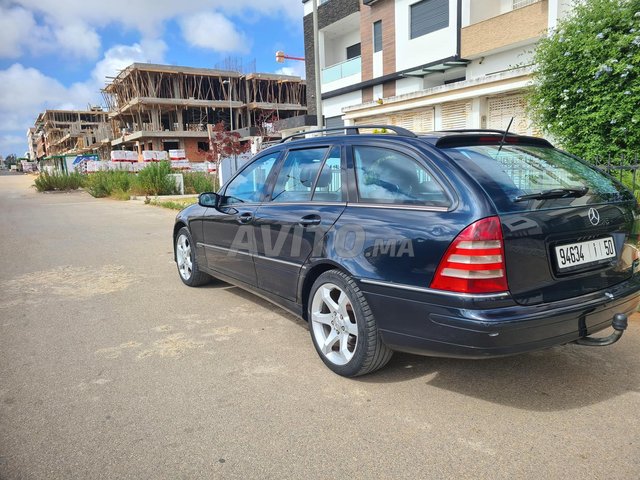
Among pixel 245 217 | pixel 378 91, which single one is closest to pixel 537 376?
pixel 245 217

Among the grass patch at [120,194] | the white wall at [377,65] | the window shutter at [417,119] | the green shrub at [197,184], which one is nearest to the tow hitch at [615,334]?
the window shutter at [417,119]

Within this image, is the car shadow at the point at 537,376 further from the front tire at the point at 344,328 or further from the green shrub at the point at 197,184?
the green shrub at the point at 197,184

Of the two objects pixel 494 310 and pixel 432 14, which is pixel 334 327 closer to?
pixel 494 310

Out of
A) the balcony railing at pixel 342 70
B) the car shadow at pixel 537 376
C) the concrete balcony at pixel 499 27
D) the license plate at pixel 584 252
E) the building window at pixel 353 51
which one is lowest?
the car shadow at pixel 537 376

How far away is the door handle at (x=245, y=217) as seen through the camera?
422 cm

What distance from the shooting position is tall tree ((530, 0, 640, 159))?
7832 millimetres

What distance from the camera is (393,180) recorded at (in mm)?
3084

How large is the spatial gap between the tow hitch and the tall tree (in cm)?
651

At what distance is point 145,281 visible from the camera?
6086mm

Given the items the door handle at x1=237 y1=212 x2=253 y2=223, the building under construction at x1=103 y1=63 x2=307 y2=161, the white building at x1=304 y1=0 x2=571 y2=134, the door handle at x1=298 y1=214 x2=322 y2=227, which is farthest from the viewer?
the building under construction at x1=103 y1=63 x2=307 y2=161

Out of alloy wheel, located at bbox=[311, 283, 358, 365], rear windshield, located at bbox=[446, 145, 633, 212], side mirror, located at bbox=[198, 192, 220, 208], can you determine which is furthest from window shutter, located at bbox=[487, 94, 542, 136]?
alloy wheel, located at bbox=[311, 283, 358, 365]

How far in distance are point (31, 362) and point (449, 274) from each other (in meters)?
3.19

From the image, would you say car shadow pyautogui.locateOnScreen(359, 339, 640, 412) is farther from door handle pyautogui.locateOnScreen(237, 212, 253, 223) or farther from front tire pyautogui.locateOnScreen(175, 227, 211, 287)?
front tire pyautogui.locateOnScreen(175, 227, 211, 287)

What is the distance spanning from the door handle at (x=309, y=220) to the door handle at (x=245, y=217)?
2.68 feet
